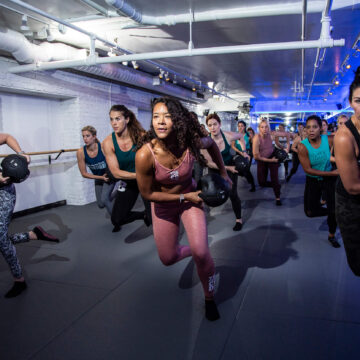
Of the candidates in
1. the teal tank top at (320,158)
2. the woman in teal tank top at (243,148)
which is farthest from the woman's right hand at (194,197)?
the woman in teal tank top at (243,148)

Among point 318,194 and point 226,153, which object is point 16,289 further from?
point 318,194

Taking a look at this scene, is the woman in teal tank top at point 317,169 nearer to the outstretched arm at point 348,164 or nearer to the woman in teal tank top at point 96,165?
the outstretched arm at point 348,164

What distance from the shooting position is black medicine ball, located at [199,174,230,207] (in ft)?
6.77

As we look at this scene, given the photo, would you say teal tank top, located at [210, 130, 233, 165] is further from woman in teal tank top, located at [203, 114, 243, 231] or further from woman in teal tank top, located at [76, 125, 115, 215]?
woman in teal tank top, located at [76, 125, 115, 215]

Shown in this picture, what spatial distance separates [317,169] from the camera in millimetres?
3543

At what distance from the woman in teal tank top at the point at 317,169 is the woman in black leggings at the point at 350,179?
1.71 m

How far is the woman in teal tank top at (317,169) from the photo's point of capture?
347cm

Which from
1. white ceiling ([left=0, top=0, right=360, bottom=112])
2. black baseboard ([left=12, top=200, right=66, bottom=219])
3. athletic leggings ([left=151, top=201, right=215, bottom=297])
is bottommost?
black baseboard ([left=12, top=200, right=66, bottom=219])

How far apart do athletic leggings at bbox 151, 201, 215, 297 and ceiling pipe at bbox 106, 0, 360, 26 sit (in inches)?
101

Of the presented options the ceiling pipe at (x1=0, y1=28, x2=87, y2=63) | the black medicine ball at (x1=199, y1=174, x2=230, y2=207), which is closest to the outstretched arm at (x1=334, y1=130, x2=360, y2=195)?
the black medicine ball at (x1=199, y1=174, x2=230, y2=207)

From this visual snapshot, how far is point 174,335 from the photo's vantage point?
205 centimetres

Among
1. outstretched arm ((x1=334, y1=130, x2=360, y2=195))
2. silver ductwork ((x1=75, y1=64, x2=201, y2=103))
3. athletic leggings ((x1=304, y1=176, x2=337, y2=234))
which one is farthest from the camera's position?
silver ductwork ((x1=75, y1=64, x2=201, y2=103))

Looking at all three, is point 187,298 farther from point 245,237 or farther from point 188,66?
point 188,66

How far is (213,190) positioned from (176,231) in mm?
477
